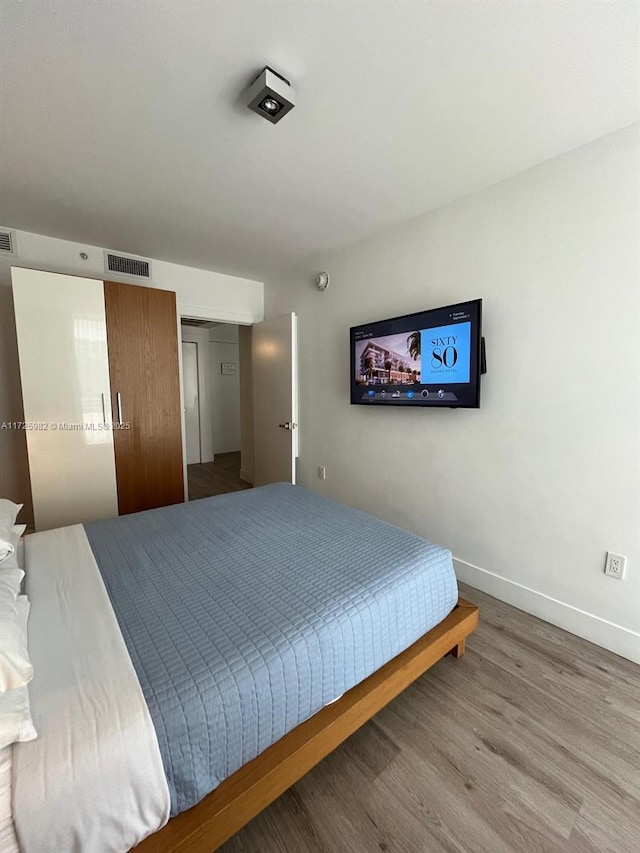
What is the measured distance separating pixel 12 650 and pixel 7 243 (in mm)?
3129

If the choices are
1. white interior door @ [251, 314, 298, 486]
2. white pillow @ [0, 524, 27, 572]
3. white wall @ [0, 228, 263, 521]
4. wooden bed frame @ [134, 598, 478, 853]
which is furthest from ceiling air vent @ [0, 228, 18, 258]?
wooden bed frame @ [134, 598, 478, 853]

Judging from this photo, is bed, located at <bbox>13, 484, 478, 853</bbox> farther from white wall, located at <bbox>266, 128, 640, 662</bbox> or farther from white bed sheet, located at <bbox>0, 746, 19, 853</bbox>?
white wall, located at <bbox>266, 128, 640, 662</bbox>

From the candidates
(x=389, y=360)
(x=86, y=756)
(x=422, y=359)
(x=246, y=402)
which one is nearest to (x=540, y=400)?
(x=422, y=359)

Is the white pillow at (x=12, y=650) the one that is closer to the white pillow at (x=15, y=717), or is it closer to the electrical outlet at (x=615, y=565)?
the white pillow at (x=15, y=717)

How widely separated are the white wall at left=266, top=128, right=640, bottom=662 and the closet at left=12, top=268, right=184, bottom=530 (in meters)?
1.88

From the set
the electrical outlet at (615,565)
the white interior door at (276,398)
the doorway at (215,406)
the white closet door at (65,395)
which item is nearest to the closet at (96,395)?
the white closet door at (65,395)

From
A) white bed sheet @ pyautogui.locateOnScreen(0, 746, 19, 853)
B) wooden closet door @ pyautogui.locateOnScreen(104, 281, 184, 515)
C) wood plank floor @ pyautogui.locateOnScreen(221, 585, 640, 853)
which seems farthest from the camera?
wooden closet door @ pyautogui.locateOnScreen(104, 281, 184, 515)

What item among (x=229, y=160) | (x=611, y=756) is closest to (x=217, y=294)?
(x=229, y=160)

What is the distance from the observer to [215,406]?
6.38 metres

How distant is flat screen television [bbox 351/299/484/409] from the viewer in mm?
2135

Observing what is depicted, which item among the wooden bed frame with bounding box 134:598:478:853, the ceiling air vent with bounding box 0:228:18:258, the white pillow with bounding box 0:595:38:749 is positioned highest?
the ceiling air vent with bounding box 0:228:18:258

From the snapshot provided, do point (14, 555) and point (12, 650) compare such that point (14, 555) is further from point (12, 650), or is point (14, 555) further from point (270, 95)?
point (270, 95)

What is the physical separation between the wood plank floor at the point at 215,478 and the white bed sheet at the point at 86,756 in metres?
2.77

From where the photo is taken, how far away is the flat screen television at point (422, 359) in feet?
7.00
